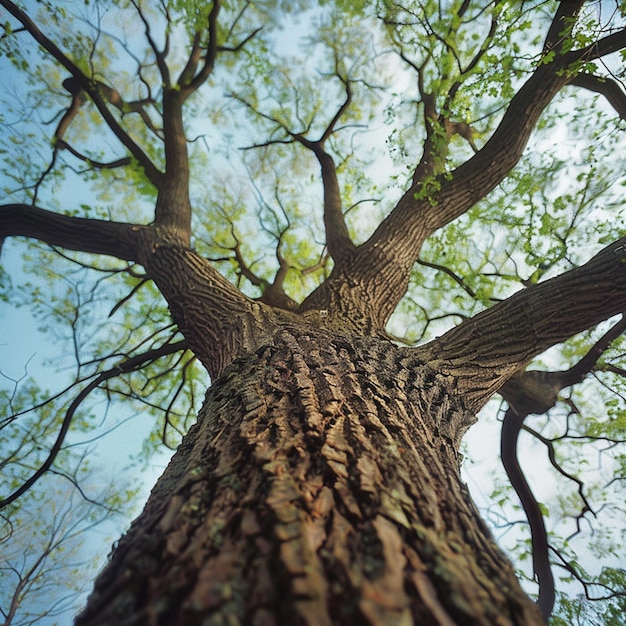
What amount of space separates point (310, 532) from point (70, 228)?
12.6ft

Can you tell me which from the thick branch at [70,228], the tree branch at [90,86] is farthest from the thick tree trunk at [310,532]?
the tree branch at [90,86]

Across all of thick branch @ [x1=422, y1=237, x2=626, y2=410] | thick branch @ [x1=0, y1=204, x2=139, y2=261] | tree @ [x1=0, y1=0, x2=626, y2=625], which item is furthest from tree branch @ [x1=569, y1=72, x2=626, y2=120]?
thick branch @ [x1=0, y1=204, x2=139, y2=261]

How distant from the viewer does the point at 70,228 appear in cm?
338

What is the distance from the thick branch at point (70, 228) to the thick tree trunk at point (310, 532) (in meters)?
2.72

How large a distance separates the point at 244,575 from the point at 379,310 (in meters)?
2.47

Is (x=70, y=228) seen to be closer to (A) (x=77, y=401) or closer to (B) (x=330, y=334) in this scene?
(A) (x=77, y=401)

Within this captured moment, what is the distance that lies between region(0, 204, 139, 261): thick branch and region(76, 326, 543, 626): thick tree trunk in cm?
272

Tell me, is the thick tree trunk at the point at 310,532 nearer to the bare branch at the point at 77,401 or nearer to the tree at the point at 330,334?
the tree at the point at 330,334

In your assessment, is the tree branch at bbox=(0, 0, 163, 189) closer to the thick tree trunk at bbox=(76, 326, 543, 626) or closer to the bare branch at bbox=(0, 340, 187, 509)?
the bare branch at bbox=(0, 340, 187, 509)

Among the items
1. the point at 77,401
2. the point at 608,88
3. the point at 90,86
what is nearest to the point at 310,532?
the point at 77,401

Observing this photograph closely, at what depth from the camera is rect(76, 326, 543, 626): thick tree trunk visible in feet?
1.99

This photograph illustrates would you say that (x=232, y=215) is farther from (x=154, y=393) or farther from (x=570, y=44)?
(x=570, y=44)

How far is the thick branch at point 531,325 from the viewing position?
2141 mm

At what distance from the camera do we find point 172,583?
0.65 m
